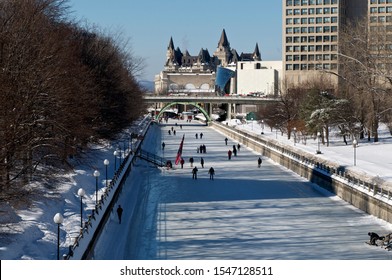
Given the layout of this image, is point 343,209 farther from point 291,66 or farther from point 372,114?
point 291,66

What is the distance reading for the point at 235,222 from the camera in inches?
1061

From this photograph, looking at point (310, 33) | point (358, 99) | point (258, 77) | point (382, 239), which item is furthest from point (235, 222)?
point (258, 77)

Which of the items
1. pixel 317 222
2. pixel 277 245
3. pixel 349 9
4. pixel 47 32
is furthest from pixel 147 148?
pixel 349 9

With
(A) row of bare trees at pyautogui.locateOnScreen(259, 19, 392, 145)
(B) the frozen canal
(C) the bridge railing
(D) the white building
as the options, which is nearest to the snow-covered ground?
(B) the frozen canal

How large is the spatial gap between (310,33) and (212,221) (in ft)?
305

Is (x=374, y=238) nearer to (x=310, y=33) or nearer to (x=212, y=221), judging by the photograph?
(x=212, y=221)

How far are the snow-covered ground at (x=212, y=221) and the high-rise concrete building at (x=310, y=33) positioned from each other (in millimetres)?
74285

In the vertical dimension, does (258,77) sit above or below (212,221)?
above

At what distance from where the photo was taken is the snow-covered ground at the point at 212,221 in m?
21.2

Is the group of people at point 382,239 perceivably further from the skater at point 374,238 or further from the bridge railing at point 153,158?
the bridge railing at point 153,158

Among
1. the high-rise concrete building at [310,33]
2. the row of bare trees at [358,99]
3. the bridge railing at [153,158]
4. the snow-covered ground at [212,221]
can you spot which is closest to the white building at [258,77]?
the high-rise concrete building at [310,33]

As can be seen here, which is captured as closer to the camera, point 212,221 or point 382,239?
point 382,239

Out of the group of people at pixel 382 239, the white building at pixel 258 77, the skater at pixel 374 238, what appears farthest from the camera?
the white building at pixel 258 77

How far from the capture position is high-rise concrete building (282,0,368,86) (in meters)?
114
